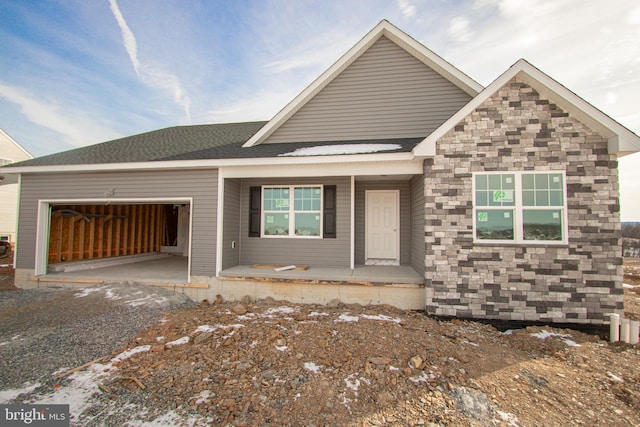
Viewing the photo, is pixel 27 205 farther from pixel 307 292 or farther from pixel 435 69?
pixel 435 69

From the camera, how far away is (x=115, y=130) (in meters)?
21.2

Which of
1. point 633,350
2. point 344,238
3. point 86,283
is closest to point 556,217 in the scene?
point 633,350

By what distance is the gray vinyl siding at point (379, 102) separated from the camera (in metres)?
7.48

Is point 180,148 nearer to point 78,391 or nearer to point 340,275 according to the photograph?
point 340,275

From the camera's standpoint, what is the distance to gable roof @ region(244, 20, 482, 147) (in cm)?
722

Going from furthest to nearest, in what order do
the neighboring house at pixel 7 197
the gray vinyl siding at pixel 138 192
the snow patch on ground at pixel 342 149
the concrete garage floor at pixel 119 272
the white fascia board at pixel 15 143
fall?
the white fascia board at pixel 15 143
the neighboring house at pixel 7 197
the concrete garage floor at pixel 119 272
the gray vinyl siding at pixel 138 192
the snow patch on ground at pixel 342 149

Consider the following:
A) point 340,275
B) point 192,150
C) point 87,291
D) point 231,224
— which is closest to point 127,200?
point 192,150

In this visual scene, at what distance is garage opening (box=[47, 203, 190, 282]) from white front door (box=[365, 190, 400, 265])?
5.18 metres

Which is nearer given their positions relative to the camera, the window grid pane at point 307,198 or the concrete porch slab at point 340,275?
the concrete porch slab at point 340,275

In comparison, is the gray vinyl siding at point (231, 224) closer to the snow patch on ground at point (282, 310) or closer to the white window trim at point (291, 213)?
the white window trim at point (291, 213)

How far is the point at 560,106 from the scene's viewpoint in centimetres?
516

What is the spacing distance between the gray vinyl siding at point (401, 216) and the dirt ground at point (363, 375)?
110 inches

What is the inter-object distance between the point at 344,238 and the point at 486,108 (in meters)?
4.25

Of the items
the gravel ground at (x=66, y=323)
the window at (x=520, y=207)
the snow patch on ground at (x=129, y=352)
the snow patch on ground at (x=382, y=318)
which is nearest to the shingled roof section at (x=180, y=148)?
the window at (x=520, y=207)
